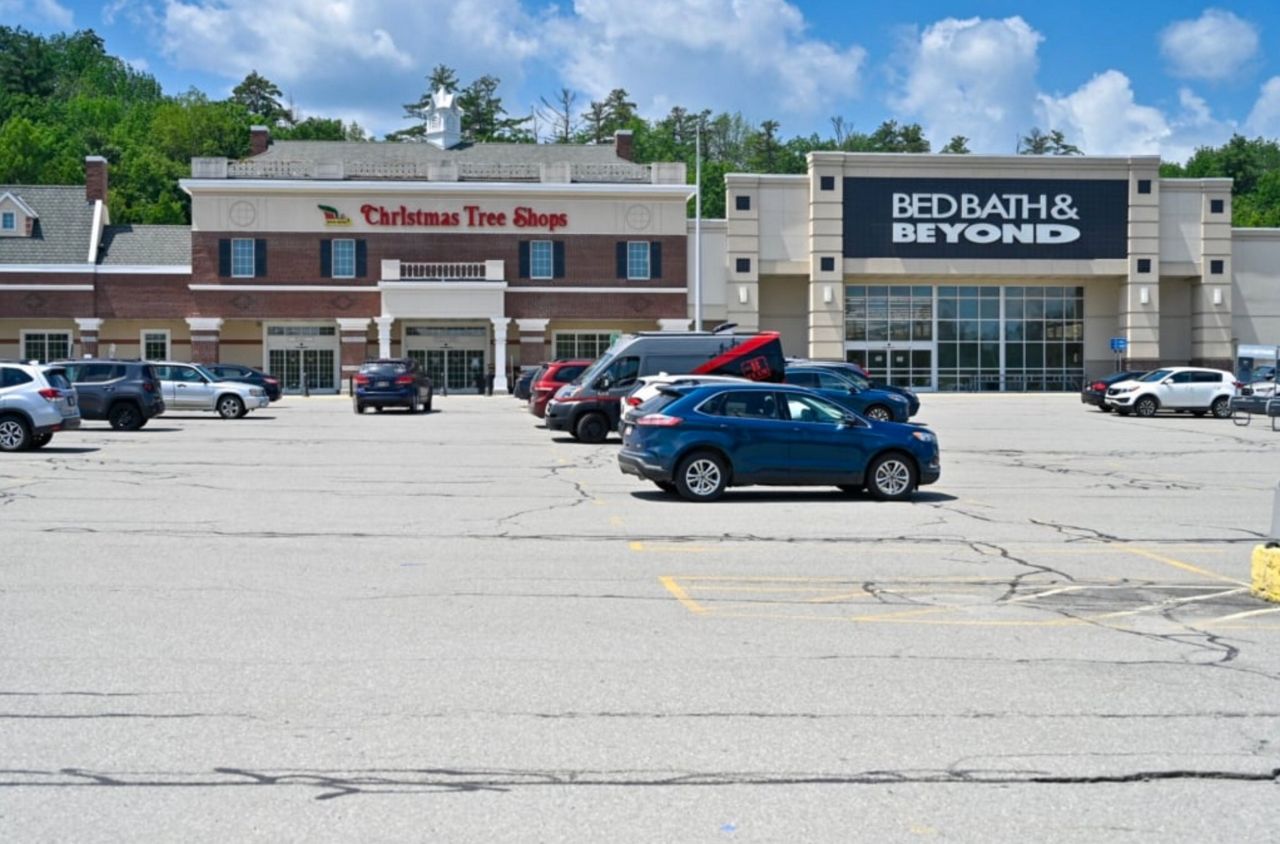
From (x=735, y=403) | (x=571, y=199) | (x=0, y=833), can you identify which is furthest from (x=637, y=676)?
(x=571, y=199)

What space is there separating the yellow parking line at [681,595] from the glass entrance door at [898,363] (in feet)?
191

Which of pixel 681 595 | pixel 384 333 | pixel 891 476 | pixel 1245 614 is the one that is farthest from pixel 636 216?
pixel 1245 614

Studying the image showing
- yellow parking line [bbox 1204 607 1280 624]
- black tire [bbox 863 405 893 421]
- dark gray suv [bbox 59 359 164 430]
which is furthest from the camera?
dark gray suv [bbox 59 359 164 430]

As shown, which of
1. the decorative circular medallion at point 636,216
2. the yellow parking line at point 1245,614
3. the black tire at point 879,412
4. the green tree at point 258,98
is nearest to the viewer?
the yellow parking line at point 1245,614

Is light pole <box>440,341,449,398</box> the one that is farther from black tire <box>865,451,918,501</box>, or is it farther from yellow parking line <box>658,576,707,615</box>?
yellow parking line <box>658,576,707,615</box>

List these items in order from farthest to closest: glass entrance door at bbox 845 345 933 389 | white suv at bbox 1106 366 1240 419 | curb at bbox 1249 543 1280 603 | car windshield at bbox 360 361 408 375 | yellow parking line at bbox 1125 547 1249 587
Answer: glass entrance door at bbox 845 345 933 389 → white suv at bbox 1106 366 1240 419 → car windshield at bbox 360 361 408 375 → yellow parking line at bbox 1125 547 1249 587 → curb at bbox 1249 543 1280 603

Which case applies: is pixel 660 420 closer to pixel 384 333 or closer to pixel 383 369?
pixel 383 369

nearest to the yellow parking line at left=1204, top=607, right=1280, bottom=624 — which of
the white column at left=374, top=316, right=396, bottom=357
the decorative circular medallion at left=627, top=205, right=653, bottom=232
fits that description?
the white column at left=374, top=316, right=396, bottom=357

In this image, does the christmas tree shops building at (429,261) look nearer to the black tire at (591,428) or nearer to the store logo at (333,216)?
the store logo at (333,216)

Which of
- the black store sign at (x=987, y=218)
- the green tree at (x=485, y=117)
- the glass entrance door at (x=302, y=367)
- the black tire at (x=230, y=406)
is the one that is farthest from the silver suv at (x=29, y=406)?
the green tree at (x=485, y=117)

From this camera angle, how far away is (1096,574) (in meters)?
12.9

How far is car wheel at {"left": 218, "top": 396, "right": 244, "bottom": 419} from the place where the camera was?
134 ft

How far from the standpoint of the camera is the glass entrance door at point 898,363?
2756 inches

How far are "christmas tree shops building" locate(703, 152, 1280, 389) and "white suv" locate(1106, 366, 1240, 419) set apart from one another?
22.3m
